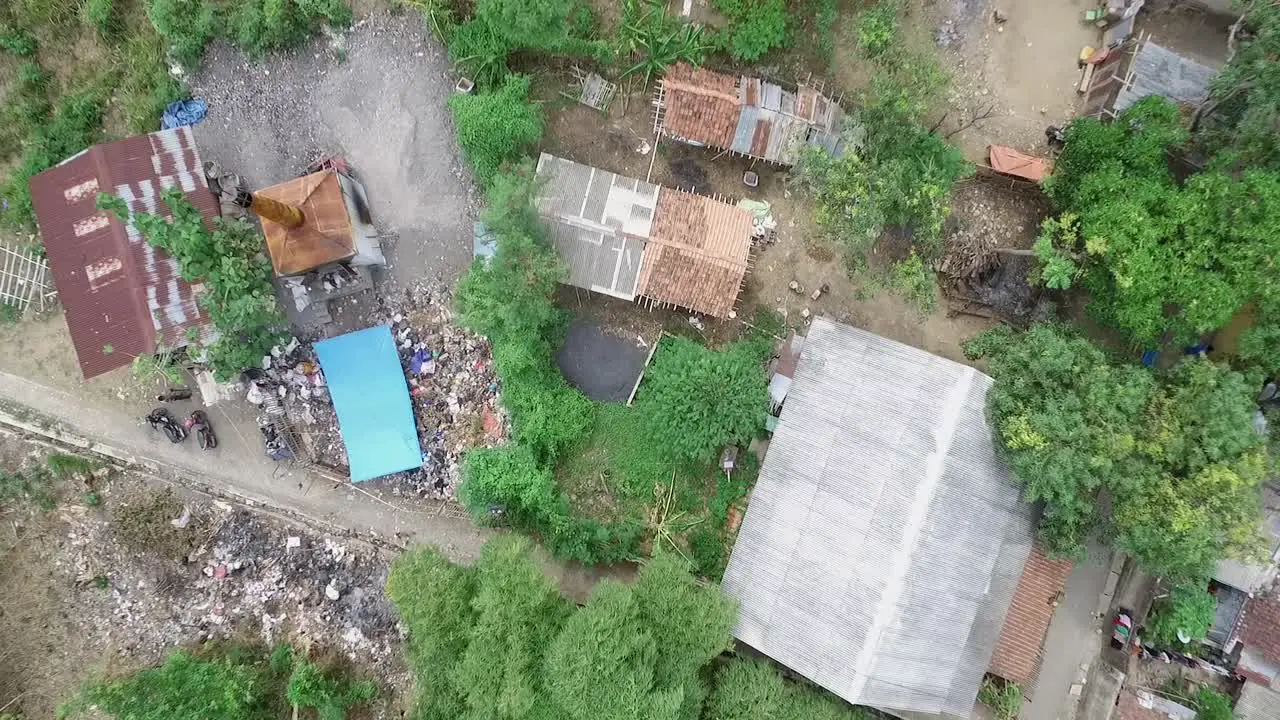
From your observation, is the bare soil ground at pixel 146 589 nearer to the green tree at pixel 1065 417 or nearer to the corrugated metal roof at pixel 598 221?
the corrugated metal roof at pixel 598 221

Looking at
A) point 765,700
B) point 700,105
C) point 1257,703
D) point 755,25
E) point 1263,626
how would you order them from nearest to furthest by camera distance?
point 765,700, point 1263,626, point 1257,703, point 700,105, point 755,25

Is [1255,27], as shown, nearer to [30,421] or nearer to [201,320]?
[201,320]

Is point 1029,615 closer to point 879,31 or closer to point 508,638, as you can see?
point 508,638

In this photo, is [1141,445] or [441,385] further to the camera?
[441,385]

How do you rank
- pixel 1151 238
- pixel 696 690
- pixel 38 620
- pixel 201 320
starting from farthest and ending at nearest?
pixel 38 620
pixel 201 320
pixel 696 690
pixel 1151 238

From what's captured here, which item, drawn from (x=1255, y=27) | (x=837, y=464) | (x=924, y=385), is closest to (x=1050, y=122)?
(x=1255, y=27)

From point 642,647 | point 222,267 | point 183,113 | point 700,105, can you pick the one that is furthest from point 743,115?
point 183,113
